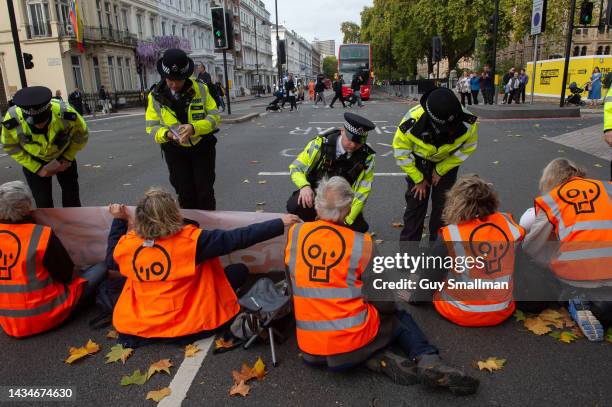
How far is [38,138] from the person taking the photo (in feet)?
14.0

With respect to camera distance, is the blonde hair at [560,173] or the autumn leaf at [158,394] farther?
the blonde hair at [560,173]

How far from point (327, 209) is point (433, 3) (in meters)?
39.2

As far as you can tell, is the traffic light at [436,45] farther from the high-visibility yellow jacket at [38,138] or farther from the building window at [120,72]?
the building window at [120,72]

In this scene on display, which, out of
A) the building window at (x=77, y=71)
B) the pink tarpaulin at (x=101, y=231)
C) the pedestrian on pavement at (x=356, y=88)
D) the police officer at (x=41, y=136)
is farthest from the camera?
the building window at (x=77, y=71)

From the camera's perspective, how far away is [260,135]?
1466cm

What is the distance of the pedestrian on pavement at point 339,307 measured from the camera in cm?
257

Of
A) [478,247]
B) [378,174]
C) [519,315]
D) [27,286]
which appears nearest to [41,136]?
[27,286]

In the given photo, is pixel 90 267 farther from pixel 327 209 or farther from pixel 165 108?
pixel 327 209

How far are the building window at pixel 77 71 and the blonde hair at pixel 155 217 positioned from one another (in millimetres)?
36365

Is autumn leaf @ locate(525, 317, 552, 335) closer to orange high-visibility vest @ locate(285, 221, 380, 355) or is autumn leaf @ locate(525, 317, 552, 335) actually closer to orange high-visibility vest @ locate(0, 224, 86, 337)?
orange high-visibility vest @ locate(285, 221, 380, 355)

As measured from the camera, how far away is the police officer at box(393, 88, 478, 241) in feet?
12.1

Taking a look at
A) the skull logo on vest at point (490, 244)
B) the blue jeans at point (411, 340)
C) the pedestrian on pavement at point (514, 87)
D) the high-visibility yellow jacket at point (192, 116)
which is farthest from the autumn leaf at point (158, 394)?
the pedestrian on pavement at point (514, 87)

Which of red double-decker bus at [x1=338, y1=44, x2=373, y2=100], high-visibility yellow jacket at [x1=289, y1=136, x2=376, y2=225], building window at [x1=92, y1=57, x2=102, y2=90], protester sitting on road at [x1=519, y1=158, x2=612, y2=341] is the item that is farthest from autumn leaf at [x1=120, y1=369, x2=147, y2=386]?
building window at [x1=92, y1=57, x2=102, y2=90]

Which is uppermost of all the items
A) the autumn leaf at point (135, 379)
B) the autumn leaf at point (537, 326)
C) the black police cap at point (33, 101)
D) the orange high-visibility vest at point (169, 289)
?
the black police cap at point (33, 101)
